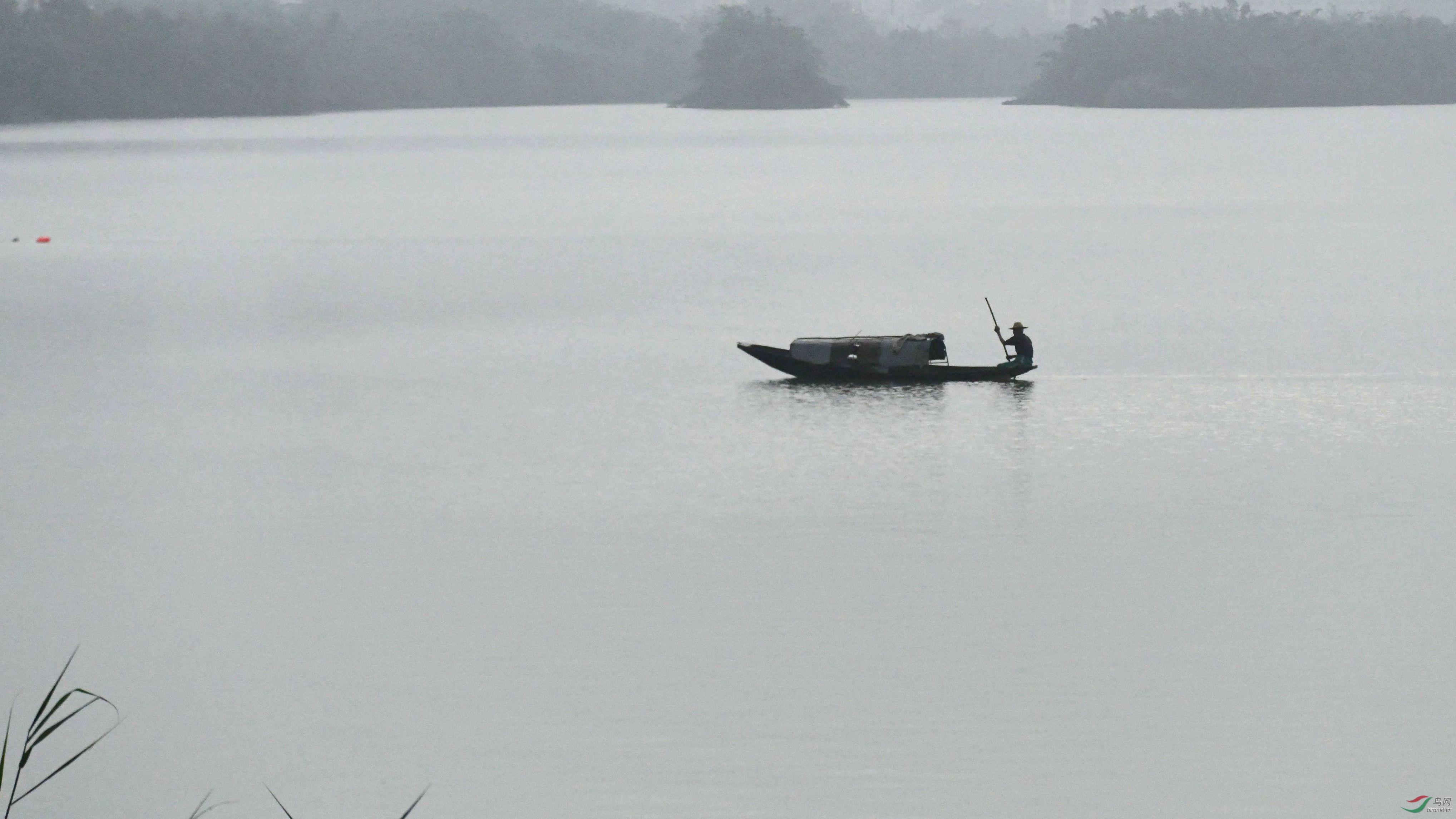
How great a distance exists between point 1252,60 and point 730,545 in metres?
181

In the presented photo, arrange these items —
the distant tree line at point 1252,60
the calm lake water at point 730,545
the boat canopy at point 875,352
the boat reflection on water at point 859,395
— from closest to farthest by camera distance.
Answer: the calm lake water at point 730,545, the boat reflection on water at point 859,395, the boat canopy at point 875,352, the distant tree line at point 1252,60

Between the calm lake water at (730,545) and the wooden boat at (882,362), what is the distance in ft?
1.37

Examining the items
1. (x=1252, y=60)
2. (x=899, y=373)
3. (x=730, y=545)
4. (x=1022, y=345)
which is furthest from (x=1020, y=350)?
(x=1252, y=60)

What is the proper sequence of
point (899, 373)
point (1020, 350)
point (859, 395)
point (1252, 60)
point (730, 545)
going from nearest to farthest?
1. point (730, 545)
2. point (859, 395)
3. point (899, 373)
4. point (1020, 350)
5. point (1252, 60)

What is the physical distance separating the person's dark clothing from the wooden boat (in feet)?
0.53

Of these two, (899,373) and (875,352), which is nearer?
(899,373)

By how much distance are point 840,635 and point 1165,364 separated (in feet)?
50.1

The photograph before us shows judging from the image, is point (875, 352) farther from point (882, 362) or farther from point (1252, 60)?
point (1252, 60)

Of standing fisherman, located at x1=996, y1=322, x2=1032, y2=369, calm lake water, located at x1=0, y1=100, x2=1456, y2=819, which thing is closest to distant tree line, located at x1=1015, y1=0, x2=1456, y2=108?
calm lake water, located at x1=0, y1=100, x2=1456, y2=819

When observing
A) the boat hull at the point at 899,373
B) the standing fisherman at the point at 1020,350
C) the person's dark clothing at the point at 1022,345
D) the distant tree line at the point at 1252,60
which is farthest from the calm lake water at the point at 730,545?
the distant tree line at the point at 1252,60

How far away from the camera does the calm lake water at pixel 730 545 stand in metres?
12.1

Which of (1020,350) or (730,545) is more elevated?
(1020,350)

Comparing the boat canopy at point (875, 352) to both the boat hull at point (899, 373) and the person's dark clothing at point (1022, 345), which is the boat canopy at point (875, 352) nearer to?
the boat hull at point (899, 373)

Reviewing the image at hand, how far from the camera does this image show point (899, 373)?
83.9ft
